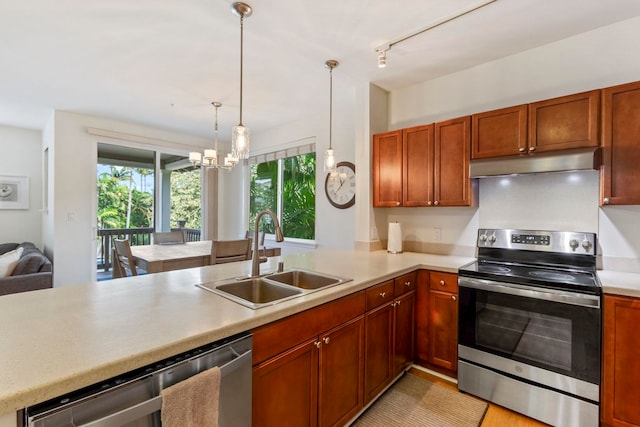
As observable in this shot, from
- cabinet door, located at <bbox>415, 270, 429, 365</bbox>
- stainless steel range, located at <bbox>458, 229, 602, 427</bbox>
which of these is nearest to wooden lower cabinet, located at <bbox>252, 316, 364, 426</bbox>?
cabinet door, located at <bbox>415, 270, 429, 365</bbox>

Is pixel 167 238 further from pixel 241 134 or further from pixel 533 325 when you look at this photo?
pixel 533 325

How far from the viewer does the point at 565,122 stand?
2.07 metres

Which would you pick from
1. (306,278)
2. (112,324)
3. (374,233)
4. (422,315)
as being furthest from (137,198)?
(422,315)

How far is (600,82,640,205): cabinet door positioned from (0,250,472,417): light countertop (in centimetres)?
167

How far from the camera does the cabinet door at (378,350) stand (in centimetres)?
190

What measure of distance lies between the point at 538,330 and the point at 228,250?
2.54 metres

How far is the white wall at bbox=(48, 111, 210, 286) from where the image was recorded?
13.0 feet

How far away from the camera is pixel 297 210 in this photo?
4.52 m

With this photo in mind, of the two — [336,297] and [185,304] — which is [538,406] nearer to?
[336,297]

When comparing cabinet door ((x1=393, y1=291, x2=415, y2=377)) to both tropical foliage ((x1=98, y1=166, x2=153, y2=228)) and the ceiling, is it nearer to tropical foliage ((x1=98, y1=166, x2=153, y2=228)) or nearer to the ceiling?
the ceiling

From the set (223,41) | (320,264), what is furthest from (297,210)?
(223,41)

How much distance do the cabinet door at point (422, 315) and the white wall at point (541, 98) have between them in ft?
2.25

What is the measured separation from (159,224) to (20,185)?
7.17 feet

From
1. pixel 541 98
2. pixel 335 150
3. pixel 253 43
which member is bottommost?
pixel 335 150
